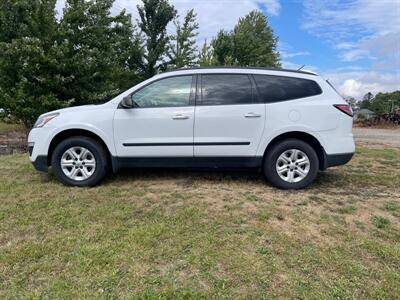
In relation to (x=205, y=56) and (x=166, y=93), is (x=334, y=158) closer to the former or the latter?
(x=166, y=93)

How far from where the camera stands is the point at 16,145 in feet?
30.6

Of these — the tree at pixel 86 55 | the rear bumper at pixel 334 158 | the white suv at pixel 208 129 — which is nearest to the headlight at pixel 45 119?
the white suv at pixel 208 129

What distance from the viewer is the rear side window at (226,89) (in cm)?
475

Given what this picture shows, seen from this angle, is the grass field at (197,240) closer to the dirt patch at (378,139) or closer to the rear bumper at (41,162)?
the rear bumper at (41,162)

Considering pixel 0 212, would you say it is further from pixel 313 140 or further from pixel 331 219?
pixel 313 140

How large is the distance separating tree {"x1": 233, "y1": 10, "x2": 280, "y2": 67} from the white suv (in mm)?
20801

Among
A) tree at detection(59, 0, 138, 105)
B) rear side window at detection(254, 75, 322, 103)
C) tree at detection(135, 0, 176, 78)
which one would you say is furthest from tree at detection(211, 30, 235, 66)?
rear side window at detection(254, 75, 322, 103)

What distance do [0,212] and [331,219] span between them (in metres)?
3.68

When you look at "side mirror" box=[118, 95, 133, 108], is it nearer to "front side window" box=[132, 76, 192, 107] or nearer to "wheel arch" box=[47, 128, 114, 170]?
"front side window" box=[132, 76, 192, 107]

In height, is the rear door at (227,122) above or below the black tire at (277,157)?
above

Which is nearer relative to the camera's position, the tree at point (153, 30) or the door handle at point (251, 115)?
the door handle at point (251, 115)

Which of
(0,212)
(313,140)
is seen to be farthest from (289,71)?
(0,212)

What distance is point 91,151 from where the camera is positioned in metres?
4.75

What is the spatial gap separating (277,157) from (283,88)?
3.24ft
